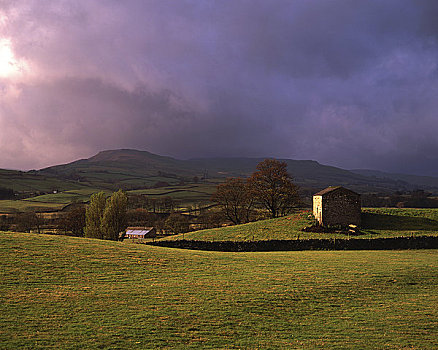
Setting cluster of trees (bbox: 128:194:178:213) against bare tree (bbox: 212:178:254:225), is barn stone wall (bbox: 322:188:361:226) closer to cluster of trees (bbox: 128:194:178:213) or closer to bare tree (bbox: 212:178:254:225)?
bare tree (bbox: 212:178:254:225)

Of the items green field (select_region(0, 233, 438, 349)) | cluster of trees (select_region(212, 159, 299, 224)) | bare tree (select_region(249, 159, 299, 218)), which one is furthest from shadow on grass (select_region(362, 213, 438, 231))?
green field (select_region(0, 233, 438, 349))

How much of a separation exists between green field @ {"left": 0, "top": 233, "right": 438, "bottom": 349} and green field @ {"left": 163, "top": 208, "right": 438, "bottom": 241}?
632 inches

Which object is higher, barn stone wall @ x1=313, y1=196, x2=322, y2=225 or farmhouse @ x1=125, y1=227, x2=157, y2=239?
barn stone wall @ x1=313, y1=196, x2=322, y2=225


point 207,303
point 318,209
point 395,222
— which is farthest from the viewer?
point 318,209

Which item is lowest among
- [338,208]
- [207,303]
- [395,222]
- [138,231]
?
[138,231]

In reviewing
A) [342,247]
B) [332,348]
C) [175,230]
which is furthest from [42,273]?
[175,230]

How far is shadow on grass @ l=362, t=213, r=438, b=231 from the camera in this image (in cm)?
4459

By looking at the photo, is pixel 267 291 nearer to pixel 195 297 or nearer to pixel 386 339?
pixel 195 297

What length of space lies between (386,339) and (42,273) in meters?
20.2

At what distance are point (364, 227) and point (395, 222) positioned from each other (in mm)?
5370

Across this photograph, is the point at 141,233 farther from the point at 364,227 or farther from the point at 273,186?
the point at 364,227

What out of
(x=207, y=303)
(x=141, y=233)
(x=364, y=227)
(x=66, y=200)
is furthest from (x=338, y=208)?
(x=66, y=200)

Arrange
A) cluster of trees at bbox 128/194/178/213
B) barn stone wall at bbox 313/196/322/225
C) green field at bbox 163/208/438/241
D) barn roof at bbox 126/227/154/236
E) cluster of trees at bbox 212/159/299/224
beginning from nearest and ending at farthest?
green field at bbox 163/208/438/241
barn stone wall at bbox 313/196/322/225
cluster of trees at bbox 212/159/299/224
barn roof at bbox 126/227/154/236
cluster of trees at bbox 128/194/178/213

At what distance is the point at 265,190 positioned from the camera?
60.0 m
